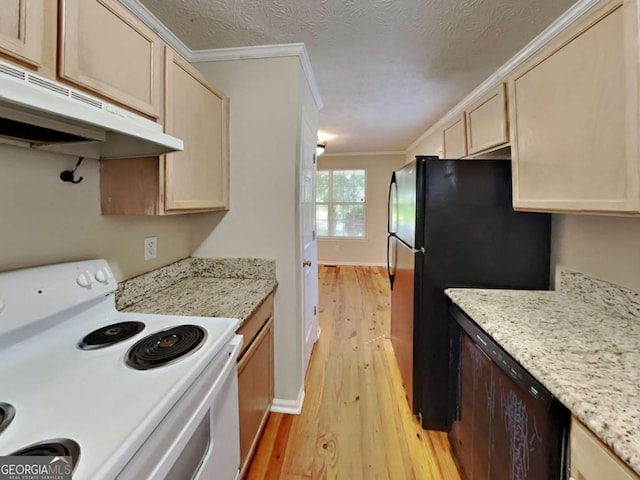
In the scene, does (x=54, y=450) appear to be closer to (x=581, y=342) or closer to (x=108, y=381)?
(x=108, y=381)

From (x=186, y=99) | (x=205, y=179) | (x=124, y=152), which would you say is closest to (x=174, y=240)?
(x=205, y=179)

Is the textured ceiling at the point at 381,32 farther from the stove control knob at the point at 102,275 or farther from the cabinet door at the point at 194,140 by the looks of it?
the stove control knob at the point at 102,275

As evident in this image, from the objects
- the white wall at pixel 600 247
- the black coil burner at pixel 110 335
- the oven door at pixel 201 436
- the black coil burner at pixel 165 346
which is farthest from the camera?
the white wall at pixel 600 247

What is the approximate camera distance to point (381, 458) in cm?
153

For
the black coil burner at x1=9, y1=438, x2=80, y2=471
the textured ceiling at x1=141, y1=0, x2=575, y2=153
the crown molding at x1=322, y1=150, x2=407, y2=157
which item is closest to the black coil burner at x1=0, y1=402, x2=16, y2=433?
the black coil burner at x1=9, y1=438, x2=80, y2=471

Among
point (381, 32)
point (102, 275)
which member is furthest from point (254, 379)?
point (381, 32)

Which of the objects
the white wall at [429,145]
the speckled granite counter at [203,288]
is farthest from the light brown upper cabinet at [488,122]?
the white wall at [429,145]

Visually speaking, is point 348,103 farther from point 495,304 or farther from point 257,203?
point 495,304

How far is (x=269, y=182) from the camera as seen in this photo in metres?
1.77

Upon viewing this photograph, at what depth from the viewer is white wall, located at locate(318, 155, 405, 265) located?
6.04 meters

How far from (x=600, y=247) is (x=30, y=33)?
2.22 m

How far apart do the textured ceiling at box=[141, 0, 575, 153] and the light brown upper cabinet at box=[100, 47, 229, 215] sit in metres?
0.37

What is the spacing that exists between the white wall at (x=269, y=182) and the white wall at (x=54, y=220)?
57 centimetres

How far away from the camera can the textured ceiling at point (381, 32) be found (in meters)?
1.42
